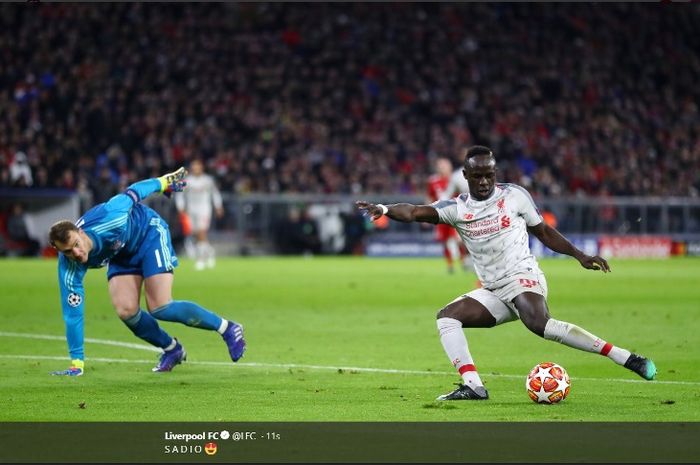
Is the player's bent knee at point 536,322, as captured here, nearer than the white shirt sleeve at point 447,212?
Yes

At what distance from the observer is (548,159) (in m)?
44.1

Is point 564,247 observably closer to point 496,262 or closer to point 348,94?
point 496,262

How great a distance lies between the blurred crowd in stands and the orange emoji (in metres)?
29.9

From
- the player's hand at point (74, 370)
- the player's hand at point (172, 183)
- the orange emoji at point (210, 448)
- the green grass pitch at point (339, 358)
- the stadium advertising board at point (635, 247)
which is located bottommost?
the stadium advertising board at point (635, 247)

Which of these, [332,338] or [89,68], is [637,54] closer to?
[89,68]

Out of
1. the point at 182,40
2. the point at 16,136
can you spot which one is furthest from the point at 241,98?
the point at 16,136

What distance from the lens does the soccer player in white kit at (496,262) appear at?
9.90 meters

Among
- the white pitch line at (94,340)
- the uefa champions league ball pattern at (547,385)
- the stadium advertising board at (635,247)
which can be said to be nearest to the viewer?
the uefa champions league ball pattern at (547,385)

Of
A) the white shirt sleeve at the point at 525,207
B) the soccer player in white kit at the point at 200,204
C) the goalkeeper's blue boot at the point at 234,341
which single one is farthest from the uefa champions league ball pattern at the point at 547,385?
the soccer player in white kit at the point at 200,204

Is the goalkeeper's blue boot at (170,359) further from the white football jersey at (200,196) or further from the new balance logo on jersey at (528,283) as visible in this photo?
the white football jersey at (200,196)

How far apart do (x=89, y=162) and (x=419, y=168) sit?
1094 centimetres

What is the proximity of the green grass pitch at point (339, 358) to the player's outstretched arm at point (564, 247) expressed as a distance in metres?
1.04

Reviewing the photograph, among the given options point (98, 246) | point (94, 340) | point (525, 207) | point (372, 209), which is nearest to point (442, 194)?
point (94, 340)

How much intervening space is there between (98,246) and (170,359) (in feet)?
5.23
